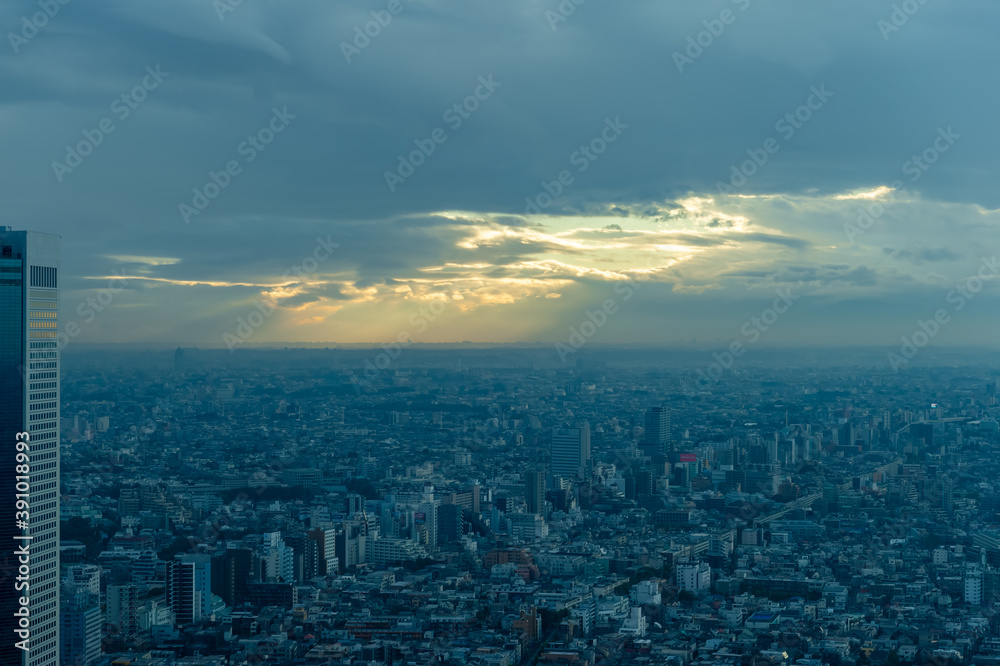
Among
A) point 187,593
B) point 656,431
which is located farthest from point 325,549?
point 656,431

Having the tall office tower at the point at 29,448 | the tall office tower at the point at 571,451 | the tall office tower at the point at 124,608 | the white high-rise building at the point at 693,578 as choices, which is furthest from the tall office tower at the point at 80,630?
the tall office tower at the point at 571,451

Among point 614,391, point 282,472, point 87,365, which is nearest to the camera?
point 282,472

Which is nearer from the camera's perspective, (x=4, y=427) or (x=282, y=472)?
(x=4, y=427)

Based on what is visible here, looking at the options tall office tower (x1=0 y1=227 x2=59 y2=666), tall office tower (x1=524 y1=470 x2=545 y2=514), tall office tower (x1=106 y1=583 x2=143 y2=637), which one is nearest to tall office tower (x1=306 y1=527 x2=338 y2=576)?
tall office tower (x1=106 y1=583 x2=143 y2=637)

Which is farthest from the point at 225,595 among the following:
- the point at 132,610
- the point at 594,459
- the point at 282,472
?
the point at 594,459

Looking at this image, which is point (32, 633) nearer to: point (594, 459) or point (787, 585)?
point (787, 585)

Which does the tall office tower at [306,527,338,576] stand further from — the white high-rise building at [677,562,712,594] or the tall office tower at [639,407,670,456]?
the tall office tower at [639,407,670,456]

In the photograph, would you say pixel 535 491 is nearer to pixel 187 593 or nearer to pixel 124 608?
pixel 187 593
